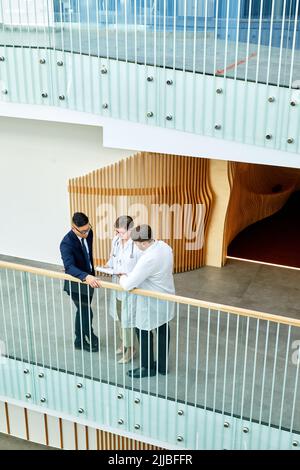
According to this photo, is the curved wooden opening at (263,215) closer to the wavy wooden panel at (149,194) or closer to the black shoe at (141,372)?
the wavy wooden panel at (149,194)

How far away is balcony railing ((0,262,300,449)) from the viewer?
5434 mm

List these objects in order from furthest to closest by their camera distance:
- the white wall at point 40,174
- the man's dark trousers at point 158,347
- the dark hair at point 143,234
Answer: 1. the white wall at point 40,174
2. the man's dark trousers at point 158,347
3. the dark hair at point 143,234

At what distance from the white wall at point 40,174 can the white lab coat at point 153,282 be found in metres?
4.04

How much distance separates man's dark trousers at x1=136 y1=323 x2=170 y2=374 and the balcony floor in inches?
3.9

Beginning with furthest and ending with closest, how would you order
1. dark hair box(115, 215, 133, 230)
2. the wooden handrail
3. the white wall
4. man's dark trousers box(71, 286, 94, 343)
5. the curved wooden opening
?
the curved wooden opening, the white wall, dark hair box(115, 215, 133, 230), man's dark trousers box(71, 286, 94, 343), the wooden handrail

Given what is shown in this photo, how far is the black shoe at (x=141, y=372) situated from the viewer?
19.2ft

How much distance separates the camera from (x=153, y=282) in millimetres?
5543

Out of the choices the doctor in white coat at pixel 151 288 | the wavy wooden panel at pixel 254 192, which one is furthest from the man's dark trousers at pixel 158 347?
the wavy wooden panel at pixel 254 192

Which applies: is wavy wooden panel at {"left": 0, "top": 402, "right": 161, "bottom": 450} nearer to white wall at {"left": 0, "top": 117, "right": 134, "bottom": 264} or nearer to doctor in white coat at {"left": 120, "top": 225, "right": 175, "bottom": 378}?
doctor in white coat at {"left": 120, "top": 225, "right": 175, "bottom": 378}

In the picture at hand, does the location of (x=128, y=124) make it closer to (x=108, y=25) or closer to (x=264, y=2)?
(x=108, y=25)

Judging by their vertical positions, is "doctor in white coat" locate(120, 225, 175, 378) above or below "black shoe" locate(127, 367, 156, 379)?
above

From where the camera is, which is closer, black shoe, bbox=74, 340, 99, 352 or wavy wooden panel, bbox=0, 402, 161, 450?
black shoe, bbox=74, 340, 99, 352

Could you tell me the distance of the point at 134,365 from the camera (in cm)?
592
